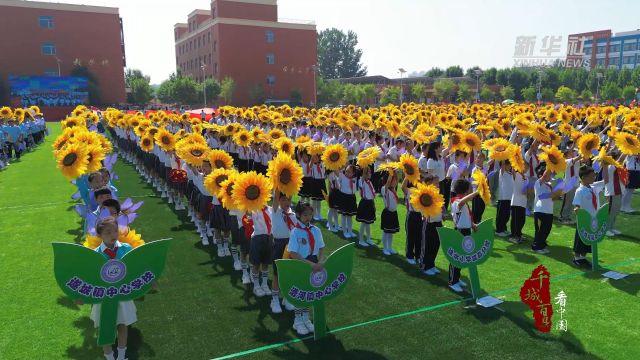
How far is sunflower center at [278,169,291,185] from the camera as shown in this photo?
238 inches

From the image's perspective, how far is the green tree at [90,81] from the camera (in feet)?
200

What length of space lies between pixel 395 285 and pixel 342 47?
119 meters

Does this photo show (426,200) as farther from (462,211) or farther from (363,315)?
(363,315)

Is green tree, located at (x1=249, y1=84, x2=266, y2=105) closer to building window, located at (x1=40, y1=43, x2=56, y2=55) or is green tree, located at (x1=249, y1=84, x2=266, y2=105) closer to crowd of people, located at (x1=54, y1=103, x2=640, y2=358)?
building window, located at (x1=40, y1=43, x2=56, y2=55)

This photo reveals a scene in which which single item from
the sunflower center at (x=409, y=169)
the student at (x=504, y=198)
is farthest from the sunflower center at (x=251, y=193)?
the student at (x=504, y=198)

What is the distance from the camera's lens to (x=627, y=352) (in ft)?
18.1

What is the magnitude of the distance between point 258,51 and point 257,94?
7762 mm

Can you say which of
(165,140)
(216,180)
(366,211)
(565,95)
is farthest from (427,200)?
(565,95)

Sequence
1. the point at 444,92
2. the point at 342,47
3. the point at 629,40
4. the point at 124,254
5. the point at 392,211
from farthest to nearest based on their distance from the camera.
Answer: the point at 342,47 → the point at 629,40 → the point at 444,92 → the point at 392,211 → the point at 124,254

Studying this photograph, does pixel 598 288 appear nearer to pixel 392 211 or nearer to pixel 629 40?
pixel 392 211

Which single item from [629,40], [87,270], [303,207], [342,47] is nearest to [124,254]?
[87,270]

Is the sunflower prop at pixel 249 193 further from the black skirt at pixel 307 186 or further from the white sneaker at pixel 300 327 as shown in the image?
the black skirt at pixel 307 186

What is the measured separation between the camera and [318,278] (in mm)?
5477

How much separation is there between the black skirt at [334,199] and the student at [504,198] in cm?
360
